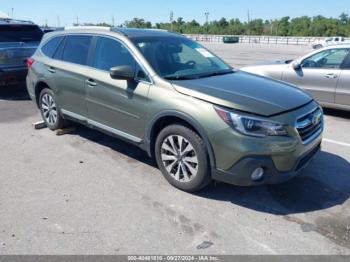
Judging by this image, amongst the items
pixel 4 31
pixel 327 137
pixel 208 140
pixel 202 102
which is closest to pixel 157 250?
pixel 208 140

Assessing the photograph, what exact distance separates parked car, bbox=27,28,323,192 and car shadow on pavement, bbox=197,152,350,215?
334 mm

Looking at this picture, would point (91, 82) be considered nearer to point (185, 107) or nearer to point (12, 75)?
point (185, 107)

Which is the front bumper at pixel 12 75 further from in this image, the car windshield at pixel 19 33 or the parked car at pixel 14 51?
the car windshield at pixel 19 33

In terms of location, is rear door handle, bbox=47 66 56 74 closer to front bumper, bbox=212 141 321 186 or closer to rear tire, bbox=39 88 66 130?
rear tire, bbox=39 88 66 130

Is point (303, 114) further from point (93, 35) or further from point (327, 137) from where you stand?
point (93, 35)

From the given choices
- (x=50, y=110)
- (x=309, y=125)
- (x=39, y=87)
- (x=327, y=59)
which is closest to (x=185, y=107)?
(x=309, y=125)

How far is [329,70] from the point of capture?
7.03m

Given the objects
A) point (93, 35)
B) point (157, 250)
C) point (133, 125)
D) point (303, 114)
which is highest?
point (93, 35)

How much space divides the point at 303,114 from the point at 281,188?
0.93 m

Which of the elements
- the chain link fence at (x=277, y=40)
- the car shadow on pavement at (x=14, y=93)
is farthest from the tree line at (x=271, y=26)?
the car shadow on pavement at (x=14, y=93)

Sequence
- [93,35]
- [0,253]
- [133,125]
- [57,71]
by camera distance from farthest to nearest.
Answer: [57,71] < [93,35] < [133,125] < [0,253]

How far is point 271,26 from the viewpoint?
10581cm

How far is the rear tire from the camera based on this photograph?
587 cm

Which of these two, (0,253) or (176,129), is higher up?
(176,129)
